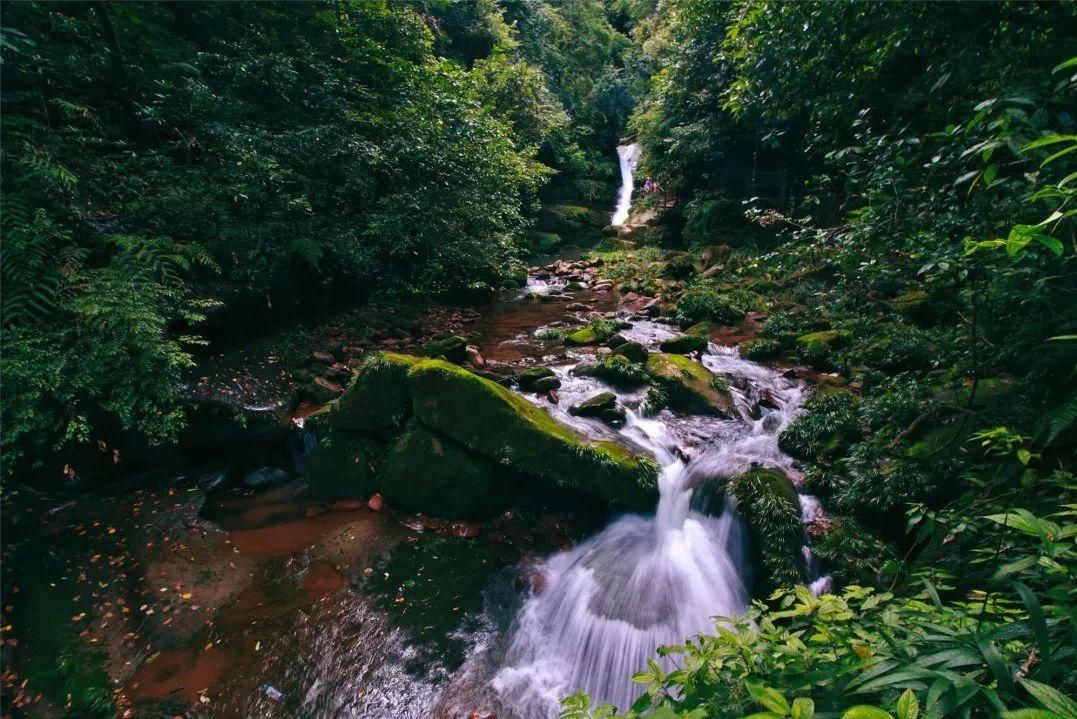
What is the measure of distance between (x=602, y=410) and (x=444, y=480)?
2.55m

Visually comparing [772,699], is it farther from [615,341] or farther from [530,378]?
[615,341]

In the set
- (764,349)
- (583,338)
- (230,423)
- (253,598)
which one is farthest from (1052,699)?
(583,338)

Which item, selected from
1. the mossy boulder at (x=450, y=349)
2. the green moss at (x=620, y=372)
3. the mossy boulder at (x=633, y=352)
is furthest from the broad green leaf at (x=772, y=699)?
the mossy boulder at (x=633, y=352)

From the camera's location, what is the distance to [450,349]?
8.52 meters

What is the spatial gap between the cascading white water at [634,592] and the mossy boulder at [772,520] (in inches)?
8.3

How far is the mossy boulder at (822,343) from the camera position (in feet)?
28.2

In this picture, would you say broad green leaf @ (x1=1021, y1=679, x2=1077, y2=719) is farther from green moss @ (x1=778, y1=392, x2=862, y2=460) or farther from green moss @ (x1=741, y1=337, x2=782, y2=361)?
green moss @ (x1=741, y1=337, x2=782, y2=361)

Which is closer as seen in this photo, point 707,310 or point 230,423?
point 230,423

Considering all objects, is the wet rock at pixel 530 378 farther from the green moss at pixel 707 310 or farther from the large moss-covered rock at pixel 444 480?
the green moss at pixel 707 310

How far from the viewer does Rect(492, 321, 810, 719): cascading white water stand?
4.28m

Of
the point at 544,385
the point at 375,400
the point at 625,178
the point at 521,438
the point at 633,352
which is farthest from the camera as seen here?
the point at 625,178

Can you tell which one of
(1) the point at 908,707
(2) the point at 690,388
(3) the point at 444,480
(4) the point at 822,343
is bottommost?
(3) the point at 444,480

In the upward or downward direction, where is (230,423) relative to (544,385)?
downward

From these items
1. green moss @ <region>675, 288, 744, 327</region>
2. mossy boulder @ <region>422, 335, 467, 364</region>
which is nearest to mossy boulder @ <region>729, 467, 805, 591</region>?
mossy boulder @ <region>422, 335, 467, 364</region>
